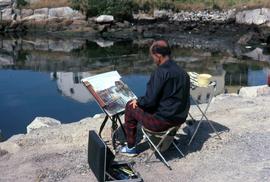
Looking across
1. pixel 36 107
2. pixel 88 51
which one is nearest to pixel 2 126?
pixel 36 107

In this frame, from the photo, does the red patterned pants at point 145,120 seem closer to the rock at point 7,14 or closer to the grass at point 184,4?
the grass at point 184,4

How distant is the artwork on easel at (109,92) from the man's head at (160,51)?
1155 mm

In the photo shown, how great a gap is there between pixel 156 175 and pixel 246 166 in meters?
1.37

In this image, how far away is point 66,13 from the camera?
38344 mm

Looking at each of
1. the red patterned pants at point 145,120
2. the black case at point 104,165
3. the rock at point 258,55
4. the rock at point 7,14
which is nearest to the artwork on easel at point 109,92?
the red patterned pants at point 145,120

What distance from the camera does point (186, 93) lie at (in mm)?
7844

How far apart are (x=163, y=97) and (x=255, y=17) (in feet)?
90.1

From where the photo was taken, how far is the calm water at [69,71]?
16.2 metres

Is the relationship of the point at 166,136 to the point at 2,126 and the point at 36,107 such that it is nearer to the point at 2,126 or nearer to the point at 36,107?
the point at 2,126

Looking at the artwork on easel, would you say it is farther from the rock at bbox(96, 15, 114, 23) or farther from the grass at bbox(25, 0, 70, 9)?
the grass at bbox(25, 0, 70, 9)

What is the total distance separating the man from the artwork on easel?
52 centimetres

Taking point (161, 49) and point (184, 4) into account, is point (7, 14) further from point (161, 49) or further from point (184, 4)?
point (161, 49)

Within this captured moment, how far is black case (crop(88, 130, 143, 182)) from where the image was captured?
7016mm

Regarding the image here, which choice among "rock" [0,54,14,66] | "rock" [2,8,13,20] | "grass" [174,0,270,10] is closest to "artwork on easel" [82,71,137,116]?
"rock" [0,54,14,66]
